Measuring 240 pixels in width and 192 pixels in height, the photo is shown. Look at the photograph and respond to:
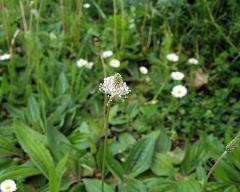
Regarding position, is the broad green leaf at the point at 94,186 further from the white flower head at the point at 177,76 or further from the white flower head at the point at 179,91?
the white flower head at the point at 177,76

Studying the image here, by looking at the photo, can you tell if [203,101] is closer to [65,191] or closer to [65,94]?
Result: [65,94]

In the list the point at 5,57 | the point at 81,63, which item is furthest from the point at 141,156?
the point at 5,57

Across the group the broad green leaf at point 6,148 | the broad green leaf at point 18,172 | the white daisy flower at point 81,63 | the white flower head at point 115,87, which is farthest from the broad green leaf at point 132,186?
the white daisy flower at point 81,63

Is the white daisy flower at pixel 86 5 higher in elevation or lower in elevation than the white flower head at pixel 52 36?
higher

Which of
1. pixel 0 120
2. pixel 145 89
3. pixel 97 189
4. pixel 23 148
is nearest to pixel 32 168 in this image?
pixel 23 148

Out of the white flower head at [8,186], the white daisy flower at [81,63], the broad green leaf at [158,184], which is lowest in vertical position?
the broad green leaf at [158,184]

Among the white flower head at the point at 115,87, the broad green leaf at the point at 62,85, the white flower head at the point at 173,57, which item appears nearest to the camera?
the white flower head at the point at 115,87

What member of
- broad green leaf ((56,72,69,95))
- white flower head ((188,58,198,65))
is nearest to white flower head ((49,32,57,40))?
broad green leaf ((56,72,69,95))

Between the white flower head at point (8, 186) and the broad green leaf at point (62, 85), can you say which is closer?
the white flower head at point (8, 186)

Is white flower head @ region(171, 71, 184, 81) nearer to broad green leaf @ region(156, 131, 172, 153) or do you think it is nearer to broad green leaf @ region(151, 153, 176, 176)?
broad green leaf @ region(156, 131, 172, 153)
